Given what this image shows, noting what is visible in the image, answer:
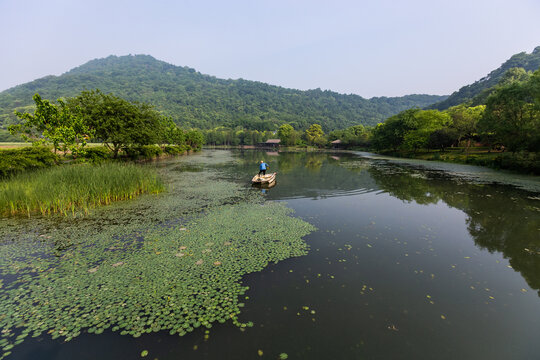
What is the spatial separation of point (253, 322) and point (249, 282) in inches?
54.3

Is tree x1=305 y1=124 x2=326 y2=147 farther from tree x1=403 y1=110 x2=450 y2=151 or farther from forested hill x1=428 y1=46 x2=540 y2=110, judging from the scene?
forested hill x1=428 y1=46 x2=540 y2=110

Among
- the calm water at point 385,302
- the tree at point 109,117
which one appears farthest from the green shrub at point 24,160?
the calm water at point 385,302

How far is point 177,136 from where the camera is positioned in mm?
60281

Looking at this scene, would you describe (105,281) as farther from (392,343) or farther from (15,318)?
(392,343)

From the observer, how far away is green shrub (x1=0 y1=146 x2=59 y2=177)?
13961 millimetres

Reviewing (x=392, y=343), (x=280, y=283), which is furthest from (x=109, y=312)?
(x=392, y=343)

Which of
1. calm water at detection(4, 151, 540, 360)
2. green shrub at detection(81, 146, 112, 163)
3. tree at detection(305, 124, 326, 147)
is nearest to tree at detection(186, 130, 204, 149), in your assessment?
green shrub at detection(81, 146, 112, 163)

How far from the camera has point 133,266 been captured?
631cm

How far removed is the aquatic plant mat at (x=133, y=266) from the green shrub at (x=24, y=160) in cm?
700

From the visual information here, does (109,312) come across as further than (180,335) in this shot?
Yes

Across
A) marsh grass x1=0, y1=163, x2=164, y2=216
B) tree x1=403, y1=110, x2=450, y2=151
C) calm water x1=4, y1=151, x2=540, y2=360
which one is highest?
tree x1=403, y1=110, x2=450, y2=151

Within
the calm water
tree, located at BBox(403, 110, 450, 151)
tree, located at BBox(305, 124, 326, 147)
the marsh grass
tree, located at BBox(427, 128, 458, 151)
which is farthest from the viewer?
tree, located at BBox(305, 124, 326, 147)

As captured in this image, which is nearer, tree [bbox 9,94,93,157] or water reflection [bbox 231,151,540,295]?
water reflection [bbox 231,151,540,295]

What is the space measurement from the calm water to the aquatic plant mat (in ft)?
1.29
